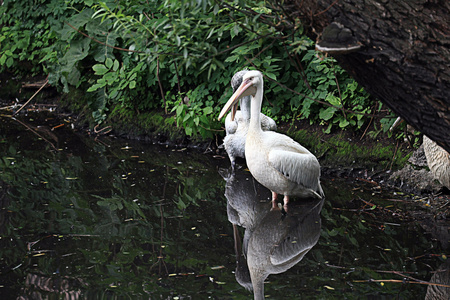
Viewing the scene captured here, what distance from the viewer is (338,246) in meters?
4.70

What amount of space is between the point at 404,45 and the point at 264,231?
114 inches

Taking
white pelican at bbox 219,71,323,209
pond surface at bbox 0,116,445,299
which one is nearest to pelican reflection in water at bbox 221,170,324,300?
pond surface at bbox 0,116,445,299

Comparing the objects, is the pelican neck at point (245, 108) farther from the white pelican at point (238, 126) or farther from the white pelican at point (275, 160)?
the white pelican at point (275, 160)

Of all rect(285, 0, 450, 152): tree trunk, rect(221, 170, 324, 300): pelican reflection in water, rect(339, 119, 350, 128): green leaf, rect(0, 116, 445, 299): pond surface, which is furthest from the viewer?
rect(339, 119, 350, 128): green leaf

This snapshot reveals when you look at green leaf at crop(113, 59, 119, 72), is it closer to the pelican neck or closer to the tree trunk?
the pelican neck

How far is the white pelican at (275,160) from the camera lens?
5312 millimetres

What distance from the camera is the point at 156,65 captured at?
27.1 ft

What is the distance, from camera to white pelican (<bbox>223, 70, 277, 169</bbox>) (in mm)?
6523

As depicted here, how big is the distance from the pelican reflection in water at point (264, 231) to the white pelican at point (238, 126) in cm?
46

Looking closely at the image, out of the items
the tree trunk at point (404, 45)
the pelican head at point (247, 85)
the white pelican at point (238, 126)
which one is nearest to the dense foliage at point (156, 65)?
the white pelican at point (238, 126)

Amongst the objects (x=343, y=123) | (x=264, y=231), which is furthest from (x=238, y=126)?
(x=264, y=231)

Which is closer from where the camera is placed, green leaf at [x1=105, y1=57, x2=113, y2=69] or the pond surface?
the pond surface

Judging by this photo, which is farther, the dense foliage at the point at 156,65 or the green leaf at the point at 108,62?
the green leaf at the point at 108,62

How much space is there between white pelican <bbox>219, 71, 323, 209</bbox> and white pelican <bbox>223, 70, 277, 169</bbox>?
2.95 feet
